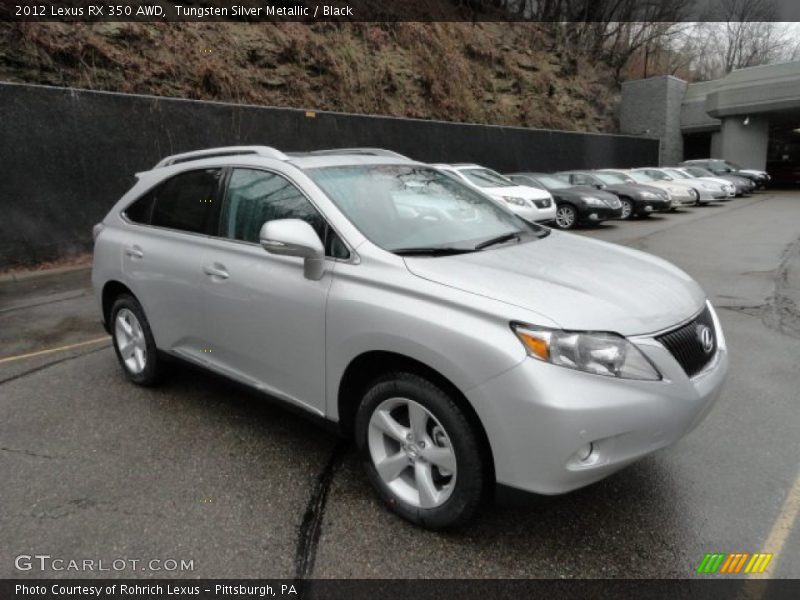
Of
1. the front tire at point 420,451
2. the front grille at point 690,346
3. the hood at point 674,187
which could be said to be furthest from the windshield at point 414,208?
the hood at point 674,187

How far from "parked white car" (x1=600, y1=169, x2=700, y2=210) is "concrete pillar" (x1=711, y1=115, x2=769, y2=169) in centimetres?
1233

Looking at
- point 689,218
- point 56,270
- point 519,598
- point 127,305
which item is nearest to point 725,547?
point 519,598

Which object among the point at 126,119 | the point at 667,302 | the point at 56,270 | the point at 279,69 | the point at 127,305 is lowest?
the point at 56,270

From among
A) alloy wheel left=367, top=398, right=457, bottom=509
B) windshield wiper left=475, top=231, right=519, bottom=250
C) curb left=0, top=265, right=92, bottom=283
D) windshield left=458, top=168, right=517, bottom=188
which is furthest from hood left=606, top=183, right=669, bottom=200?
alloy wheel left=367, top=398, right=457, bottom=509

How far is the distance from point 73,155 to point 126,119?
46.6 inches

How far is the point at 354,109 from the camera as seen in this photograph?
17.7 m

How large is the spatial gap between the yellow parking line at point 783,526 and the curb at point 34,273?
9.92 meters

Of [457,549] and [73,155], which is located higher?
[73,155]

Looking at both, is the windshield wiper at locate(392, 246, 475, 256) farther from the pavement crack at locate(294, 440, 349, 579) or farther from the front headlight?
the pavement crack at locate(294, 440, 349, 579)

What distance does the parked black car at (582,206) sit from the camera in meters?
13.9

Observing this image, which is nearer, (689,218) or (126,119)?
(126,119)

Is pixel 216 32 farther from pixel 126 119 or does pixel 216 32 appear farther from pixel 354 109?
pixel 126 119

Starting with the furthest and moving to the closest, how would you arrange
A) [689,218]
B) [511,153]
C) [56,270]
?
[511,153]
[689,218]
[56,270]

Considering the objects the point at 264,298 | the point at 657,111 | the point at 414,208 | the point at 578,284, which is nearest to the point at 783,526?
the point at 578,284
